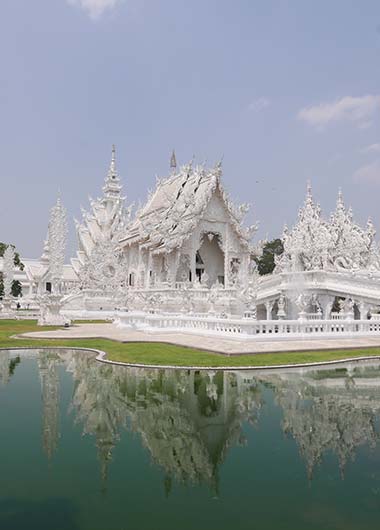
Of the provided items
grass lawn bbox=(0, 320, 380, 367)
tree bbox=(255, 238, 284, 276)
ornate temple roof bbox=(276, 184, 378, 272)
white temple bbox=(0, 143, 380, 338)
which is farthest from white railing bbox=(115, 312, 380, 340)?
tree bbox=(255, 238, 284, 276)

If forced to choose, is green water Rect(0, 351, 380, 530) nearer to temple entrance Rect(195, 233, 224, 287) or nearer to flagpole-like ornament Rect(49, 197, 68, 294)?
flagpole-like ornament Rect(49, 197, 68, 294)

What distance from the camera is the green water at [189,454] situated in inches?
Answer: 151

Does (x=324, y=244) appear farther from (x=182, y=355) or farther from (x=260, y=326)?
(x=182, y=355)

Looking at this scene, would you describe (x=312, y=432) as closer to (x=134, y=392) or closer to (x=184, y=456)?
(x=184, y=456)

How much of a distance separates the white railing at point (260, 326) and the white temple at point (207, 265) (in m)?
0.12

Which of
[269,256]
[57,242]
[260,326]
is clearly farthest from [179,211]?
[269,256]

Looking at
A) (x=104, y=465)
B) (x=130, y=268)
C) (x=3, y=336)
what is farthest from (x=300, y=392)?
(x=130, y=268)

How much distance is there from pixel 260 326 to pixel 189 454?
993 centimetres

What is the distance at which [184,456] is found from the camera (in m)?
5.15

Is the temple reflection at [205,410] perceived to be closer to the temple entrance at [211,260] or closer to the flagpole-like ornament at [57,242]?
the flagpole-like ornament at [57,242]

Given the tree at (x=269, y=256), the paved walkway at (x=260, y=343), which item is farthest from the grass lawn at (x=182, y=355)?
the tree at (x=269, y=256)

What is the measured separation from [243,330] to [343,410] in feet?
26.0

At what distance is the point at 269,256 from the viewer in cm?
5425

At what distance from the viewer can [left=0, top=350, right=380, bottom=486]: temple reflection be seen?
17.3ft
